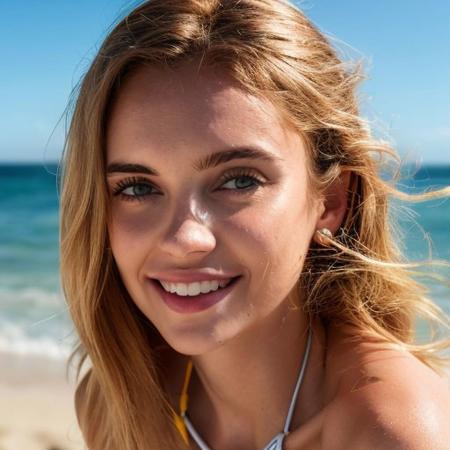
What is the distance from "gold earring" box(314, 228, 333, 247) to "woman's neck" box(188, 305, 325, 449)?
0.27 meters

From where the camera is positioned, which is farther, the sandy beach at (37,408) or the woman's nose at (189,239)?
the sandy beach at (37,408)

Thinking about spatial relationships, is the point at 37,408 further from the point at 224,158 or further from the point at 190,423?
the point at 224,158

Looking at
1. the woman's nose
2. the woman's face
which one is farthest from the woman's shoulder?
the woman's nose

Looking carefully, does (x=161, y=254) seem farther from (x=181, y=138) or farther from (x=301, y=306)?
(x=301, y=306)

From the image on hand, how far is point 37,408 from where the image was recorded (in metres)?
5.16

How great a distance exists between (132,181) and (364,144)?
2.77ft

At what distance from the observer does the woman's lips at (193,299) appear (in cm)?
212

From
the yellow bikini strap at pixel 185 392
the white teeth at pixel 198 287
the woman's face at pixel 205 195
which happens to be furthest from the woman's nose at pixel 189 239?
the yellow bikini strap at pixel 185 392

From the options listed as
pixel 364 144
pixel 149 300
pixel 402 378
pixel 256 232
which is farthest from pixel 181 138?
pixel 402 378

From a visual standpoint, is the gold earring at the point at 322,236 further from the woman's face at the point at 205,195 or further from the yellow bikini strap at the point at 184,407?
the yellow bikini strap at the point at 184,407

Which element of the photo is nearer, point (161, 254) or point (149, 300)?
point (161, 254)

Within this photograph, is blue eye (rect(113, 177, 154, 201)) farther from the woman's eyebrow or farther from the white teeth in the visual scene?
the white teeth

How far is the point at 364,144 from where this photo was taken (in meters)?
2.44

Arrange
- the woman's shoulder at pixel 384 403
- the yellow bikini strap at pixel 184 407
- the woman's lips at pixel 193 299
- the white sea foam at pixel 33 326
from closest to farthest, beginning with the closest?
the woman's shoulder at pixel 384 403 → the woman's lips at pixel 193 299 → the yellow bikini strap at pixel 184 407 → the white sea foam at pixel 33 326
